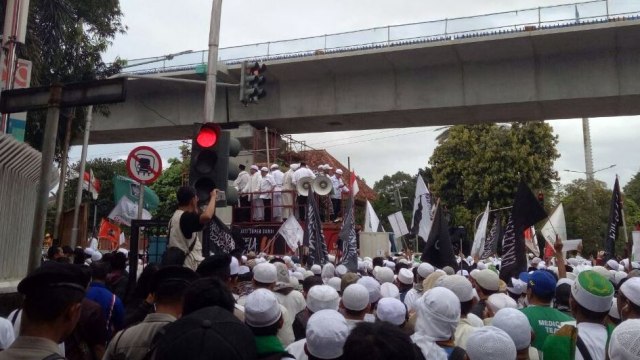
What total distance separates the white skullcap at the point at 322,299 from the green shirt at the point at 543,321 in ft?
5.38

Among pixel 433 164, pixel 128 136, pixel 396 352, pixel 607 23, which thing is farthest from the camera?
pixel 433 164

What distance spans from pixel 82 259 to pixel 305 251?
627 cm

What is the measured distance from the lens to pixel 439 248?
842cm

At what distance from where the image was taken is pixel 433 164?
3778 centimetres

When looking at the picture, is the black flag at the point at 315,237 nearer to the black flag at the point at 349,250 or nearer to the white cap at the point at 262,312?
the black flag at the point at 349,250

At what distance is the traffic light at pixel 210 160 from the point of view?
6426mm

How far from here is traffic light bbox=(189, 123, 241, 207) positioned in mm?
6426

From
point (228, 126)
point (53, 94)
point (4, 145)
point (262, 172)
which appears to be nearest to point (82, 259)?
point (4, 145)

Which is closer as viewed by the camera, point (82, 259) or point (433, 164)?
point (82, 259)

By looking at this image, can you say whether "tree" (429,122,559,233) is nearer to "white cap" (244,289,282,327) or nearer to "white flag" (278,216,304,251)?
"white flag" (278,216,304,251)

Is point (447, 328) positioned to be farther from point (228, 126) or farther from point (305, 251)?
point (228, 126)

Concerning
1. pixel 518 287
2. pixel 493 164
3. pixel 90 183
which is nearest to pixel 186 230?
pixel 518 287

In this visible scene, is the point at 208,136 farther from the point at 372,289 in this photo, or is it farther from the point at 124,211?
the point at 124,211

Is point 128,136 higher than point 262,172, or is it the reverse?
point 128,136
